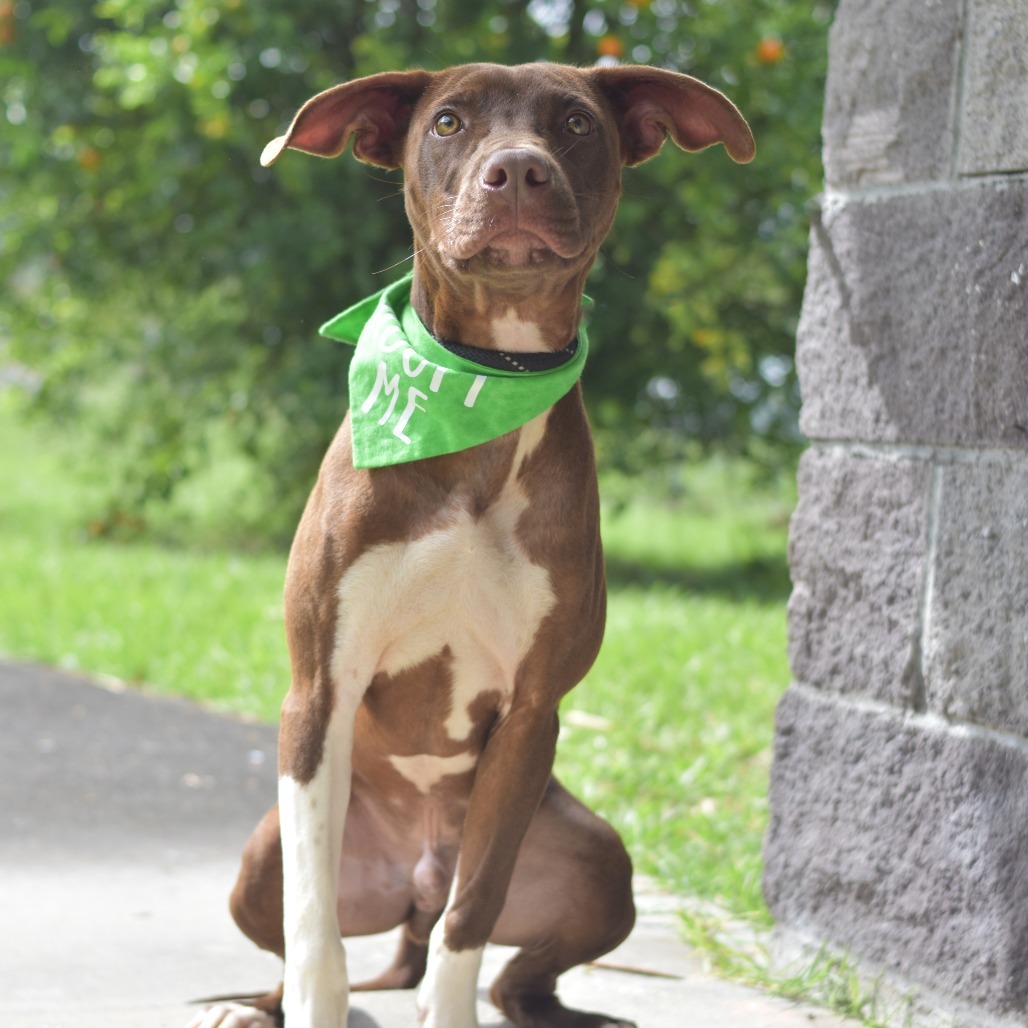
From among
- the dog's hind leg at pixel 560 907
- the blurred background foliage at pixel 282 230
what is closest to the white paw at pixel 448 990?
the dog's hind leg at pixel 560 907

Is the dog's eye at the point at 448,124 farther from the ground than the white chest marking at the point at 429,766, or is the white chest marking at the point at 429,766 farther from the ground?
the dog's eye at the point at 448,124

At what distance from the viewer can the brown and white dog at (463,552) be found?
241 cm

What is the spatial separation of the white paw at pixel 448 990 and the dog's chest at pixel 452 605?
0.44 m

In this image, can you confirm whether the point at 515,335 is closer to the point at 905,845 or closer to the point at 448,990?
the point at 448,990

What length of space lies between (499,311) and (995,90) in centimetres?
101

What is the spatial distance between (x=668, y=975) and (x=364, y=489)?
55.6 inches

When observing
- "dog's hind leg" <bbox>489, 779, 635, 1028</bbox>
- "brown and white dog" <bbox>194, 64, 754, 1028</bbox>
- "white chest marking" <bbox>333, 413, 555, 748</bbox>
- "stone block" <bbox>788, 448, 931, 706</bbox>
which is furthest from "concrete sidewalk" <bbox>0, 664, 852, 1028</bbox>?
"white chest marking" <bbox>333, 413, 555, 748</bbox>

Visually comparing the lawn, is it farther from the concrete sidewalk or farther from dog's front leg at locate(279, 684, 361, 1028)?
dog's front leg at locate(279, 684, 361, 1028)

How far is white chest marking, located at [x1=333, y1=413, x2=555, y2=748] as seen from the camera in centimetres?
245

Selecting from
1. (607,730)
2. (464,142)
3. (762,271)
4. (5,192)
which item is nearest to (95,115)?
(5,192)

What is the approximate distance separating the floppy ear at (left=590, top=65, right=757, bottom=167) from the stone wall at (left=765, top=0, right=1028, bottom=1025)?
398 millimetres

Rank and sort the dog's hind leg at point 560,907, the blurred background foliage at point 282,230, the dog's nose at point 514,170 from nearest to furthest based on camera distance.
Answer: the dog's nose at point 514,170
the dog's hind leg at point 560,907
the blurred background foliage at point 282,230

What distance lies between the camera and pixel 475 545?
2.47 meters

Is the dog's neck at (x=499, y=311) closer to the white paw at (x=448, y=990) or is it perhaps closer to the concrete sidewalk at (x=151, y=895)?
the white paw at (x=448, y=990)
